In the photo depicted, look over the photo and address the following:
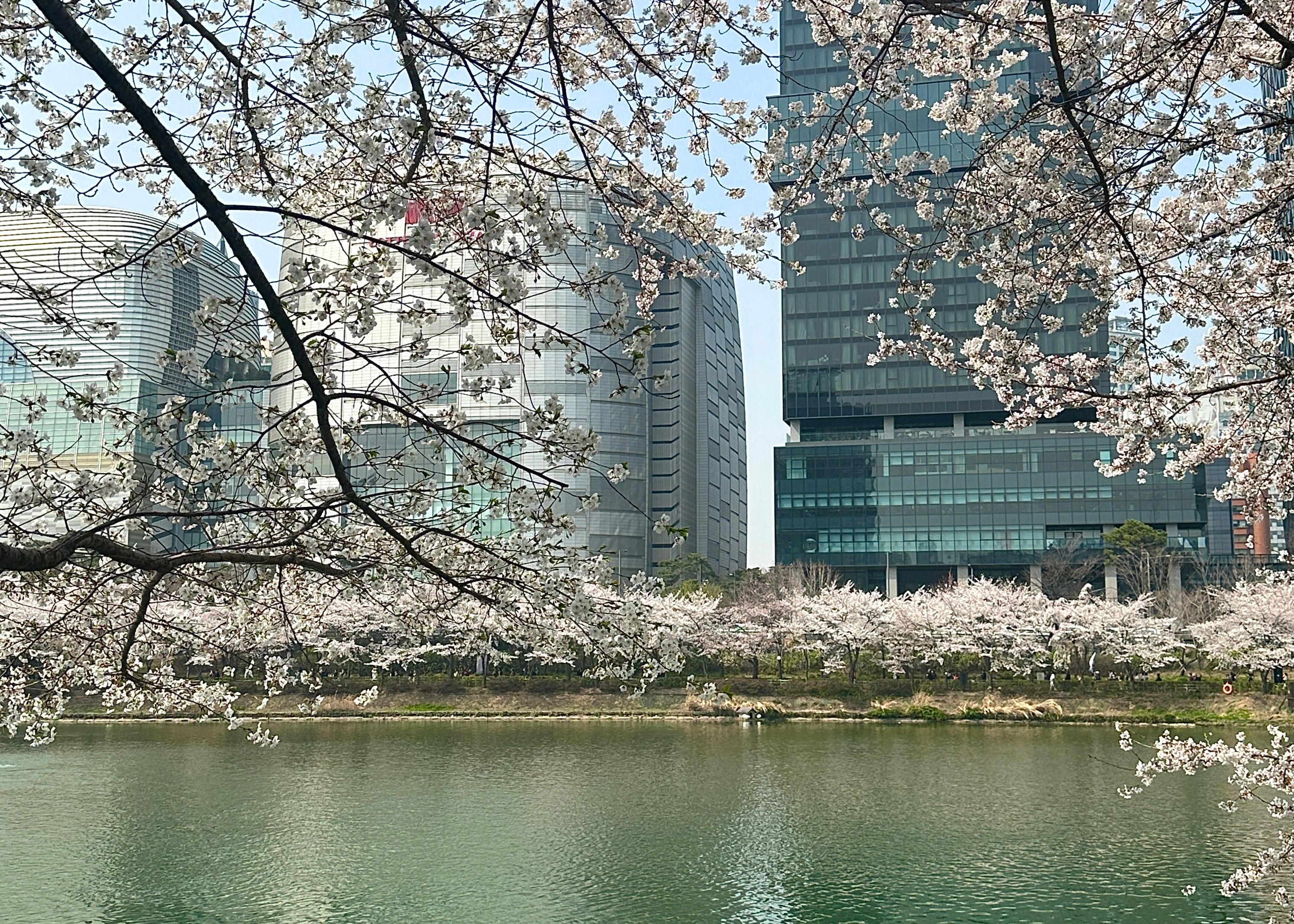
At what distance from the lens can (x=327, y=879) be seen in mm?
14484

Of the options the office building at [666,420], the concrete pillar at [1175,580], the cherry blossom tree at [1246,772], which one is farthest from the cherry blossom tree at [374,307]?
the concrete pillar at [1175,580]

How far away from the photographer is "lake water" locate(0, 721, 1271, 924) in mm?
13258

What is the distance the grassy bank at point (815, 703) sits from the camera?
110 ft

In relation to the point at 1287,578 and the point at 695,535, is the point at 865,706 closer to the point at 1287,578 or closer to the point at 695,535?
the point at 1287,578

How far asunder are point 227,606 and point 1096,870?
1218 cm

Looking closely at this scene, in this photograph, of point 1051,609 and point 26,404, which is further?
point 1051,609

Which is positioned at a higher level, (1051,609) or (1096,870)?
(1051,609)

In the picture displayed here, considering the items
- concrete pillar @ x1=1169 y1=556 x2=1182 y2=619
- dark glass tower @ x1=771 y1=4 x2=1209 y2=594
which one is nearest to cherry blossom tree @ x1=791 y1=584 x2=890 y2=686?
concrete pillar @ x1=1169 y1=556 x2=1182 y2=619

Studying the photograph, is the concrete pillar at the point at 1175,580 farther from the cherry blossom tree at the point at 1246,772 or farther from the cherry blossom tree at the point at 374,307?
the cherry blossom tree at the point at 374,307

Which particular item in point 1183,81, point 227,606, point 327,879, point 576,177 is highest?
point 1183,81

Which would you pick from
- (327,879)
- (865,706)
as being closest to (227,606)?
(327,879)

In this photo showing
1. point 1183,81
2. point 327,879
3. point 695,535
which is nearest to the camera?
point 1183,81

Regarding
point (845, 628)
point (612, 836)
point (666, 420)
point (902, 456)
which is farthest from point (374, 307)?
point (666, 420)

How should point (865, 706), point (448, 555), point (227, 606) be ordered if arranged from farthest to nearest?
point (865, 706)
point (227, 606)
point (448, 555)
